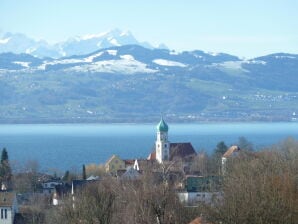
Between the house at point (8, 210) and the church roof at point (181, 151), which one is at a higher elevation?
the church roof at point (181, 151)

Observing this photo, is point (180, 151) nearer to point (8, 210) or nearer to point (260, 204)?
point (8, 210)

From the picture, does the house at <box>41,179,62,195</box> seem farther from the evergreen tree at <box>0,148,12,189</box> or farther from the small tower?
the small tower

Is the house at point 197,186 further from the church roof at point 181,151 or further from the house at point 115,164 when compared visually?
the church roof at point 181,151

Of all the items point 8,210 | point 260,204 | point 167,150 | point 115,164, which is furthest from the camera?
point 167,150

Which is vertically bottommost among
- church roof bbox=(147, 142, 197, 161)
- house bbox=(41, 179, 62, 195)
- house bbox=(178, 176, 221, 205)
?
house bbox=(41, 179, 62, 195)

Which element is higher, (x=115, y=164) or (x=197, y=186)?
(x=115, y=164)

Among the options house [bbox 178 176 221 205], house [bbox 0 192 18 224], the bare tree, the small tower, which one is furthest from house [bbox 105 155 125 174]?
the bare tree

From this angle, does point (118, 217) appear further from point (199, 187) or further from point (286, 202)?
point (199, 187)

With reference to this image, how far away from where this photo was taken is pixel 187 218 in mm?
30625

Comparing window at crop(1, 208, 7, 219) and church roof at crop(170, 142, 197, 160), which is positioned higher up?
church roof at crop(170, 142, 197, 160)

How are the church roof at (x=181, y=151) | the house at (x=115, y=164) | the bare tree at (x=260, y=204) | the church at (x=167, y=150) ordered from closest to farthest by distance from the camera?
the bare tree at (x=260, y=204) → the house at (x=115, y=164) → the church at (x=167, y=150) → the church roof at (x=181, y=151)

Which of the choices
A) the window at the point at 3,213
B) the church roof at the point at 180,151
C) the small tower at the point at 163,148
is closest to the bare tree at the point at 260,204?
the window at the point at 3,213

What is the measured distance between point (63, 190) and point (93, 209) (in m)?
19.3

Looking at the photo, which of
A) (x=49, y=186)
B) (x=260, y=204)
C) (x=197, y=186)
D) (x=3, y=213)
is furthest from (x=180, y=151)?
(x=260, y=204)
